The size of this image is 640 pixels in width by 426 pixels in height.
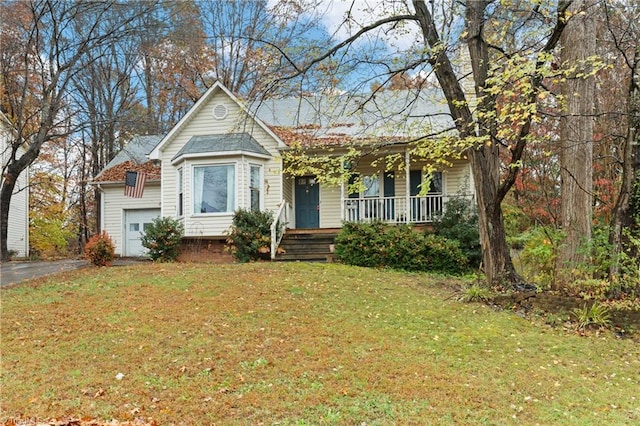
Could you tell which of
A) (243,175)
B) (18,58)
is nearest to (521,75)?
(243,175)

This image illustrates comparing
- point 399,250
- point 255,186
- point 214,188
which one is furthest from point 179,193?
point 399,250

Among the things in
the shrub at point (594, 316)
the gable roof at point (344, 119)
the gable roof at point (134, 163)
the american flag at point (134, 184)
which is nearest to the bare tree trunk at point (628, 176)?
the shrub at point (594, 316)

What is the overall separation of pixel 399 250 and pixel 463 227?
1.99 m

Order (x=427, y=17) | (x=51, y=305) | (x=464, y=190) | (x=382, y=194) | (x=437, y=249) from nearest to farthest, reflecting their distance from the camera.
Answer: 1. (x=51, y=305)
2. (x=427, y=17)
3. (x=437, y=249)
4. (x=464, y=190)
5. (x=382, y=194)

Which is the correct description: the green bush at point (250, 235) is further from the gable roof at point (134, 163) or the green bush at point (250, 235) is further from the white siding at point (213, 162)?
the gable roof at point (134, 163)

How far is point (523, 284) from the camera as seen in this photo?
8805mm

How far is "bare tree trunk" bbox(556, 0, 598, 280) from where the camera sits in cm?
834

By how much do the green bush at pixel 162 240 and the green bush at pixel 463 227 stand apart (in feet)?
26.1

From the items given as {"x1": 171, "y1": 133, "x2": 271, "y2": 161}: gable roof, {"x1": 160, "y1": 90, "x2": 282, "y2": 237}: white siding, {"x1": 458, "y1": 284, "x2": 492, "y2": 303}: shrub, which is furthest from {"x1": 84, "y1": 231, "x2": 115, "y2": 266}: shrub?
{"x1": 458, "y1": 284, "x2": 492, "y2": 303}: shrub

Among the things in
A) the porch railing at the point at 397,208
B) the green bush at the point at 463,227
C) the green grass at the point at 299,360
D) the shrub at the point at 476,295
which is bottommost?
the green grass at the point at 299,360

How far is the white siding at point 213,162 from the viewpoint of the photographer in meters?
14.9

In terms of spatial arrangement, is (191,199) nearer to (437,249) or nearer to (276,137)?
(276,137)

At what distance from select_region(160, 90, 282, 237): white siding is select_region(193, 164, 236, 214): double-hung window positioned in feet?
0.53

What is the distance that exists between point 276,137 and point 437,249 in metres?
6.45
